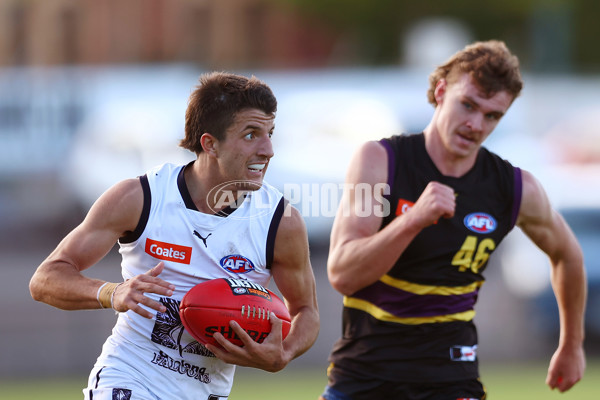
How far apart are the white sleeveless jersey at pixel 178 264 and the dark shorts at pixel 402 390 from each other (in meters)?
0.81

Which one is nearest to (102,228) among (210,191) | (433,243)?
(210,191)

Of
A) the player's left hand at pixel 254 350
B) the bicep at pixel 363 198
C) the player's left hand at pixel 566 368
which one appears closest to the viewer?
the player's left hand at pixel 254 350

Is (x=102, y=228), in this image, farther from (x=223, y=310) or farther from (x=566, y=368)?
(x=566, y=368)

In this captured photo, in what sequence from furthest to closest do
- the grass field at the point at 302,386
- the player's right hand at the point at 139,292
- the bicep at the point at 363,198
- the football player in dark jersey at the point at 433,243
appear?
1. the grass field at the point at 302,386
2. the football player in dark jersey at the point at 433,243
3. the bicep at the point at 363,198
4. the player's right hand at the point at 139,292

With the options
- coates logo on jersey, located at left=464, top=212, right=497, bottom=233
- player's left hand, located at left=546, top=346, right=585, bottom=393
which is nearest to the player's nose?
coates logo on jersey, located at left=464, top=212, right=497, bottom=233

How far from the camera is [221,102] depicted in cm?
491

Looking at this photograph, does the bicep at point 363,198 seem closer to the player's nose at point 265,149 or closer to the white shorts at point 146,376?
the player's nose at point 265,149

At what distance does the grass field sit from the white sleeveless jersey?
19.0 feet

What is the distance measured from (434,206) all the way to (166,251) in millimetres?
1327

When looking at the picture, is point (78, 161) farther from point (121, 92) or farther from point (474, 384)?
point (474, 384)

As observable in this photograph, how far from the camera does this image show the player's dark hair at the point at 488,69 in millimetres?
5250

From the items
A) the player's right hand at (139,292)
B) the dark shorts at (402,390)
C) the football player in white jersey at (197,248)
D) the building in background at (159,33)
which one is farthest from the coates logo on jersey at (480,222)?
the building in background at (159,33)

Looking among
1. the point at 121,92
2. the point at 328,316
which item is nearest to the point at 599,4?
the point at 121,92

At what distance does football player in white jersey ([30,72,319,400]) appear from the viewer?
4.69 metres
